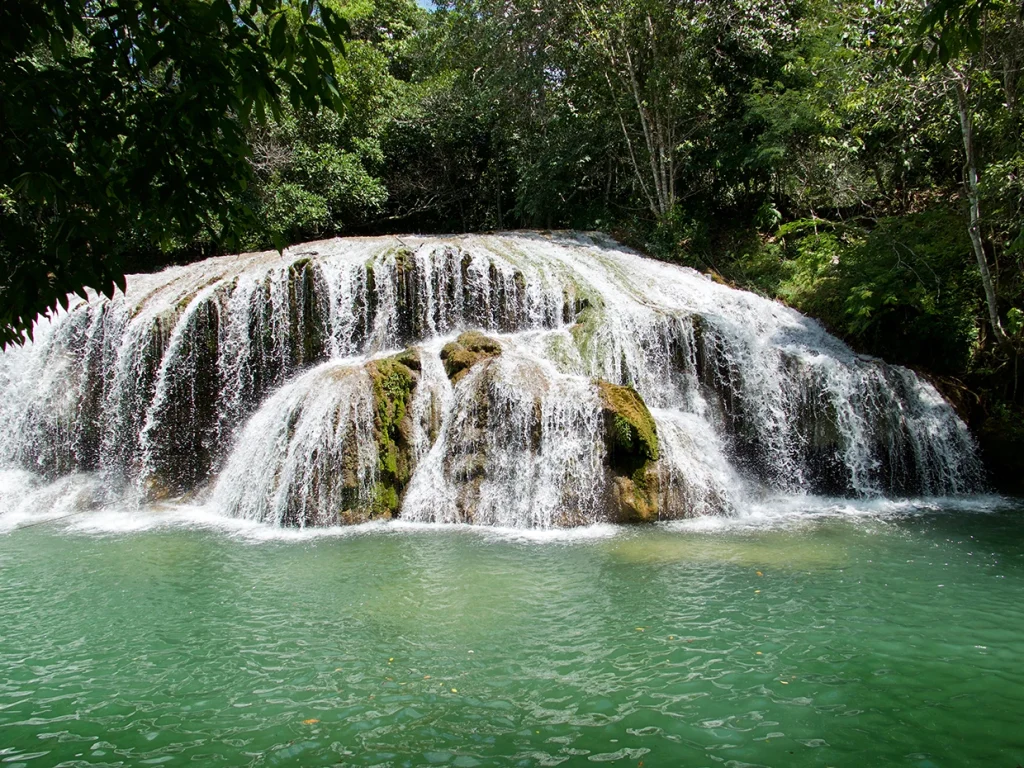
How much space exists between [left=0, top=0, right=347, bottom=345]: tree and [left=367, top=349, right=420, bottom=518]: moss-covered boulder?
711 cm

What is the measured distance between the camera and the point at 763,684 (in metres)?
4.55

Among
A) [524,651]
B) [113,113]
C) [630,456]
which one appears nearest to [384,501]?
[630,456]

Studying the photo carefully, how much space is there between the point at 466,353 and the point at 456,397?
868mm

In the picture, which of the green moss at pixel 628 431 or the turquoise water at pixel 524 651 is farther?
the green moss at pixel 628 431

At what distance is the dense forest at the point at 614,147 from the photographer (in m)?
3.02

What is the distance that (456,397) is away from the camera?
1075 centimetres

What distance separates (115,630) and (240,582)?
135 centimetres

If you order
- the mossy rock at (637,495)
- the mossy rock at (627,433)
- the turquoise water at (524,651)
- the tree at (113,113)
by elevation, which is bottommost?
the turquoise water at (524,651)

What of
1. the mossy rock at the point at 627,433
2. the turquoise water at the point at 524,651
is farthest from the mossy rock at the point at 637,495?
the turquoise water at the point at 524,651

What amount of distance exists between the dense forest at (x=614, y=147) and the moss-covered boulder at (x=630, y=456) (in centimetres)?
509

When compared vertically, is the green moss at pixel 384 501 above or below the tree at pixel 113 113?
below

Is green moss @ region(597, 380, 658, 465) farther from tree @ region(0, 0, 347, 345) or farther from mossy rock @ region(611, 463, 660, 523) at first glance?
tree @ region(0, 0, 347, 345)

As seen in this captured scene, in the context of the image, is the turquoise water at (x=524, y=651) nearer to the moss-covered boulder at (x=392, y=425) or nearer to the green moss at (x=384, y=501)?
the green moss at (x=384, y=501)

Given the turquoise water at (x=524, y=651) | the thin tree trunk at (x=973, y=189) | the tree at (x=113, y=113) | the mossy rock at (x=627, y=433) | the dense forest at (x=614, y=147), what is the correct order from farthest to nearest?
1. the thin tree trunk at (x=973, y=189)
2. the mossy rock at (x=627, y=433)
3. the turquoise water at (x=524, y=651)
4. the dense forest at (x=614, y=147)
5. the tree at (x=113, y=113)
